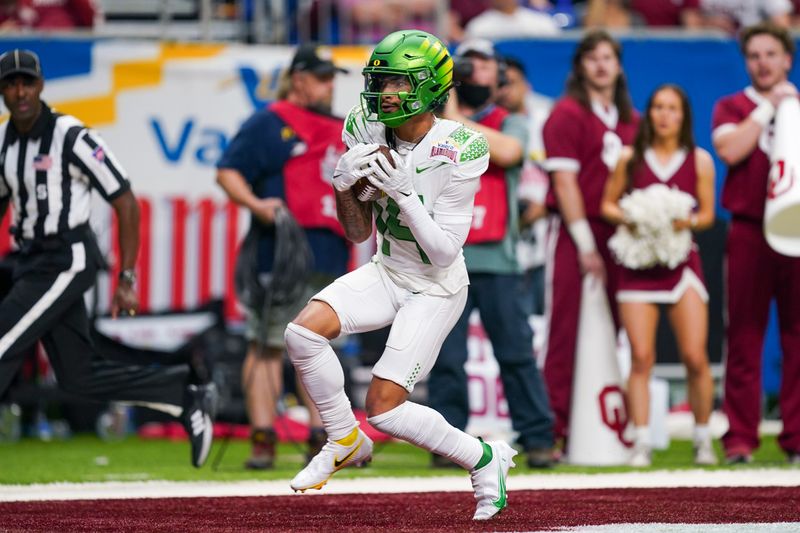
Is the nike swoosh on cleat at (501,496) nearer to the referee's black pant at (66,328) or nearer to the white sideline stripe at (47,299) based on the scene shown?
the referee's black pant at (66,328)

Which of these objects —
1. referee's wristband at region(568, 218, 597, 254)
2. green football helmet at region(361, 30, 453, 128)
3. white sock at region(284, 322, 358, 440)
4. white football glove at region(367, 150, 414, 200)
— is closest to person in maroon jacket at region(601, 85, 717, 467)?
referee's wristband at region(568, 218, 597, 254)

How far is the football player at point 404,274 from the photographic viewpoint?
5.69 m

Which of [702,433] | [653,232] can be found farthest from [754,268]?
[702,433]

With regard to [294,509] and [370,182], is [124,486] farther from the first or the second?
[370,182]

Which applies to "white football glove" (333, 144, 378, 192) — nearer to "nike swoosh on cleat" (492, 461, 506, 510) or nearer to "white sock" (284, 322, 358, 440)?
"white sock" (284, 322, 358, 440)

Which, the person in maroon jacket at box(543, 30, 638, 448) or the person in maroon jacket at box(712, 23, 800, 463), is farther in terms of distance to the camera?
the person in maroon jacket at box(543, 30, 638, 448)

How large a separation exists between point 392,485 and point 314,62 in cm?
255

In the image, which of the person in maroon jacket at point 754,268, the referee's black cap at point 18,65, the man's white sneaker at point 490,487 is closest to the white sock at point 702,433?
the person in maroon jacket at point 754,268

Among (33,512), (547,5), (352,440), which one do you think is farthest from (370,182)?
(547,5)

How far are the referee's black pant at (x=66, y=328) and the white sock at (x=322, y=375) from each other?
1998 mm

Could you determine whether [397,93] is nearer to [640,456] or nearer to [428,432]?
[428,432]

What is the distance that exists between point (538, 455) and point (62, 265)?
2.71 m

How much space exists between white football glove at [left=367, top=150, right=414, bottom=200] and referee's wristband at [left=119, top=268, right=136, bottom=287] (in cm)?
240

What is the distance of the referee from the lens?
292 inches
